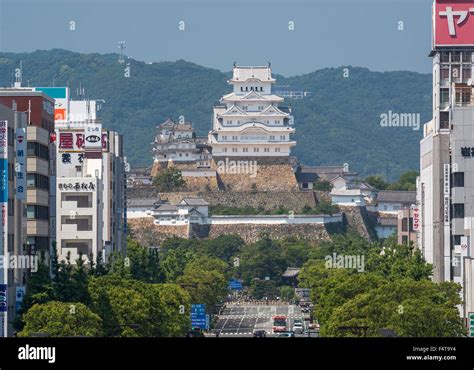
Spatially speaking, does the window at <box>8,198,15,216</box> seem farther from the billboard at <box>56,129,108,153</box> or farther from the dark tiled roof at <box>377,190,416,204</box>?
the dark tiled roof at <box>377,190,416,204</box>

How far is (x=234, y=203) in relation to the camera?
573 feet

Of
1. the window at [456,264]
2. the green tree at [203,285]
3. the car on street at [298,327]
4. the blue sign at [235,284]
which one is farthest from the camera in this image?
the blue sign at [235,284]

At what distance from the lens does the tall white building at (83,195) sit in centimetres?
7569

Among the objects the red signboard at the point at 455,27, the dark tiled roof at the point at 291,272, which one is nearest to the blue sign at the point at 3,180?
the red signboard at the point at 455,27

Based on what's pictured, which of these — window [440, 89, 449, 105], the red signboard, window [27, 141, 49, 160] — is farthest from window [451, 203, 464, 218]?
window [27, 141, 49, 160]

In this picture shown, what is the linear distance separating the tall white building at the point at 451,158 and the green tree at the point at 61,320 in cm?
1808

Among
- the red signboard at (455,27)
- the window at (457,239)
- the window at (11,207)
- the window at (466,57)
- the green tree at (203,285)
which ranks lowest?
the green tree at (203,285)

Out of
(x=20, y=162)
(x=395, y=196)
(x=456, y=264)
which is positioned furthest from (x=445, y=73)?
(x=395, y=196)

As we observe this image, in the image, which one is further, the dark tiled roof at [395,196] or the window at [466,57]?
the dark tiled roof at [395,196]

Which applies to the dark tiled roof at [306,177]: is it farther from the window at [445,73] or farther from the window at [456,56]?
the window at [456,56]

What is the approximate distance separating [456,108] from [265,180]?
10873 cm

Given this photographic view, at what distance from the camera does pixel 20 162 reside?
5047cm

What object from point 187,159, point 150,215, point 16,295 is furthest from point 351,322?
point 187,159

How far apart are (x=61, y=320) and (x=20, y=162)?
9.27 meters
